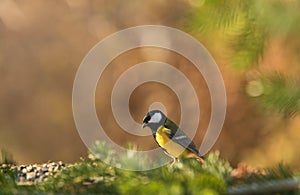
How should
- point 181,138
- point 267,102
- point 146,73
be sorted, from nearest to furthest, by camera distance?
point 267,102 < point 181,138 < point 146,73

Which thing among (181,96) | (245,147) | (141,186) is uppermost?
(181,96)

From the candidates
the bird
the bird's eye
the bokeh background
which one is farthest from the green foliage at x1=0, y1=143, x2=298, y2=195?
the bokeh background

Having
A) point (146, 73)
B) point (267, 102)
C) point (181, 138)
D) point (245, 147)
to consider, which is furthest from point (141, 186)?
point (146, 73)

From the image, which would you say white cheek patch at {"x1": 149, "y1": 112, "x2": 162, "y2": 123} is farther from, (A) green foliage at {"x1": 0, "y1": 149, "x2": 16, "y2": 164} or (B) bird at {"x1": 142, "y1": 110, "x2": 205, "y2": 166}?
(A) green foliage at {"x1": 0, "y1": 149, "x2": 16, "y2": 164}

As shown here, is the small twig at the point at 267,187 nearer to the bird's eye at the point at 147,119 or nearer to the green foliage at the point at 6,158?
the green foliage at the point at 6,158

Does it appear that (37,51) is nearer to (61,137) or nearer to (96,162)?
(61,137)

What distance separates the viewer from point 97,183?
2.19ft

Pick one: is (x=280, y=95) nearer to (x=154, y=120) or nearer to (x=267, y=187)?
(x=267, y=187)

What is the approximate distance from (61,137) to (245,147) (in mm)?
1197

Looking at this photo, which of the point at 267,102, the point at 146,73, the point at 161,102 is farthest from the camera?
the point at 146,73

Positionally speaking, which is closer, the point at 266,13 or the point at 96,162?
the point at 266,13

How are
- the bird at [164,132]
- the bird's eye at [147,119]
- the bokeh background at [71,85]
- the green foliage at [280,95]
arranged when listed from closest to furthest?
the green foliage at [280,95] → the bird at [164,132] → the bird's eye at [147,119] → the bokeh background at [71,85]

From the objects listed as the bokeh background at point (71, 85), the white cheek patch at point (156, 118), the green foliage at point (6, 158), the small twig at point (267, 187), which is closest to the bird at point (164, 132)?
the white cheek patch at point (156, 118)

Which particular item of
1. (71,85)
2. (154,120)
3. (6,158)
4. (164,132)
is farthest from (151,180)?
(71,85)
